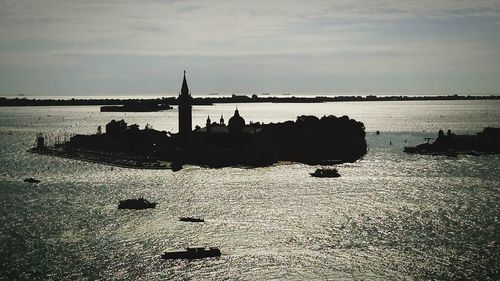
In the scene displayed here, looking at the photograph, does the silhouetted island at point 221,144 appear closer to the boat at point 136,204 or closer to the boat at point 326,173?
the boat at point 326,173

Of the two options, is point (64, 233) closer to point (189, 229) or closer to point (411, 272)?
point (189, 229)

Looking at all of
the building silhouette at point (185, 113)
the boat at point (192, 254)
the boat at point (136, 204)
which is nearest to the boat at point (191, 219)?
the boat at point (136, 204)

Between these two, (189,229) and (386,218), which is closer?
(189,229)

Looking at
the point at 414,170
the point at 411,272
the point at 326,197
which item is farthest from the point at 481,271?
the point at 414,170

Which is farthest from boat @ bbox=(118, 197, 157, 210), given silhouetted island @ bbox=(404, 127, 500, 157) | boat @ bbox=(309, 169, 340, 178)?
silhouetted island @ bbox=(404, 127, 500, 157)

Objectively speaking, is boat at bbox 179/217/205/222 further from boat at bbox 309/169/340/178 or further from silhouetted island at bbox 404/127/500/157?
silhouetted island at bbox 404/127/500/157

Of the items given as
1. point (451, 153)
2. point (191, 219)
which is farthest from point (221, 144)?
point (191, 219)
